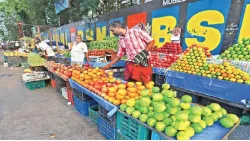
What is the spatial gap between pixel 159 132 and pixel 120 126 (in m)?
0.84

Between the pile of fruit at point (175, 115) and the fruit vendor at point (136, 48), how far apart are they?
0.95 meters

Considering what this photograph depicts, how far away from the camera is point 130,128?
2.04 metres

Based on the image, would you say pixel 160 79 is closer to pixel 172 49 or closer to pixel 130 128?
pixel 172 49

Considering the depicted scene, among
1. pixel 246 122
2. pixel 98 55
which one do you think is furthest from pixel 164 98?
pixel 98 55

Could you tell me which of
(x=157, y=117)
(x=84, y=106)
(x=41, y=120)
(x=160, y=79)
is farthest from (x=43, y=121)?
(x=160, y=79)

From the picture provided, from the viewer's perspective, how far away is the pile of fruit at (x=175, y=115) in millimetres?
1493

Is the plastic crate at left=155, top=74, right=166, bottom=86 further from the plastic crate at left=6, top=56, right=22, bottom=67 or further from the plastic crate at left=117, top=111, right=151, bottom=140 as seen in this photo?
the plastic crate at left=6, top=56, right=22, bottom=67

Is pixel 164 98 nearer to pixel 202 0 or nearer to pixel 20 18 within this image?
pixel 202 0

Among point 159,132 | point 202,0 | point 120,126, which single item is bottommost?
point 120,126

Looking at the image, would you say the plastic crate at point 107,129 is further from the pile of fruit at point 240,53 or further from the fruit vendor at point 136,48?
the pile of fruit at point 240,53

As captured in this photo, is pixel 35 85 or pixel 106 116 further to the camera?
pixel 35 85

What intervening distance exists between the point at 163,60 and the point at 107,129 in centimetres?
312

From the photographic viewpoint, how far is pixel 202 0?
526cm

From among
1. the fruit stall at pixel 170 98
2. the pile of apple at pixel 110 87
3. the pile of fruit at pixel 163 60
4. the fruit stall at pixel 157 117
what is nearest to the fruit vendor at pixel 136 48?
the fruit stall at pixel 170 98
